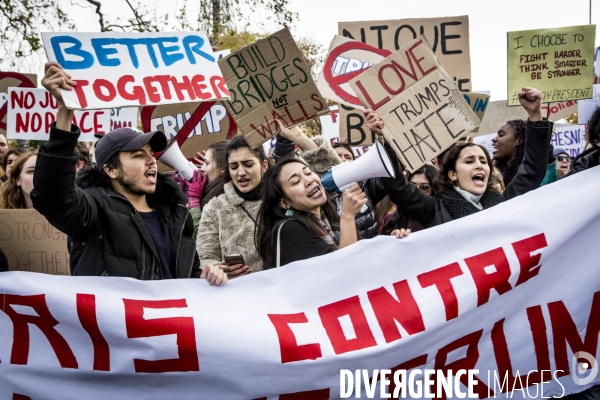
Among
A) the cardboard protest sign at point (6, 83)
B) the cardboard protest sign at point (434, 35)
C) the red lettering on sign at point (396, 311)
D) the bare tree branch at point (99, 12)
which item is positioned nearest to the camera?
the red lettering on sign at point (396, 311)

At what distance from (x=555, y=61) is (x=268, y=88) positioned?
8.06 ft

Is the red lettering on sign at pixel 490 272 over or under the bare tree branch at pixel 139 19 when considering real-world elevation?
under

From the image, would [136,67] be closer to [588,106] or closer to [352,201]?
[352,201]

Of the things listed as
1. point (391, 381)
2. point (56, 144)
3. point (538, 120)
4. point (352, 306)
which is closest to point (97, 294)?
point (56, 144)

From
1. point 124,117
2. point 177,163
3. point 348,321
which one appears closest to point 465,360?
point 348,321

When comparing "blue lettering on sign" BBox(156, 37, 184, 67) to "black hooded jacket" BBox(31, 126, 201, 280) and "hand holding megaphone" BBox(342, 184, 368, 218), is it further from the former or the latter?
"hand holding megaphone" BBox(342, 184, 368, 218)

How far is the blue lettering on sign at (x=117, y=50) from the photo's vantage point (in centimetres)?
349

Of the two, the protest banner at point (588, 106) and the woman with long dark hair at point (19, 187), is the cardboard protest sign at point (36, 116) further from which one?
the protest banner at point (588, 106)

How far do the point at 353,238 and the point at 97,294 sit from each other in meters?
1.17

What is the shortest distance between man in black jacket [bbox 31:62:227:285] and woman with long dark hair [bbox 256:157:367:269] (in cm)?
36

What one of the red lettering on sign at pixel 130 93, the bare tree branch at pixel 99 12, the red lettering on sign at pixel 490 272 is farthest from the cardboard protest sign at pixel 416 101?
the bare tree branch at pixel 99 12

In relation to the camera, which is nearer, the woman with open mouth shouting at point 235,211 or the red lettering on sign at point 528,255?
the red lettering on sign at point 528,255

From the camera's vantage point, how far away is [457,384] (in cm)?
311

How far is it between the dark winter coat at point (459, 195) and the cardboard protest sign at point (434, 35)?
2.28 m
